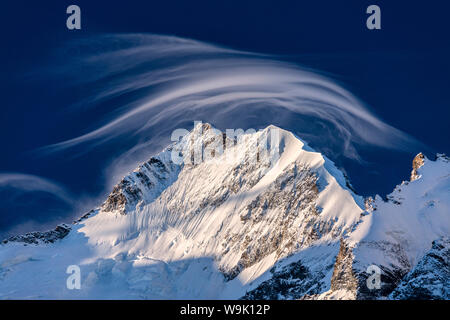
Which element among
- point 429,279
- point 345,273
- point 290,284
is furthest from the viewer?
point 290,284

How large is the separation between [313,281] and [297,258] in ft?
44.6

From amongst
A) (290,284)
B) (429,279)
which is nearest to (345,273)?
(429,279)

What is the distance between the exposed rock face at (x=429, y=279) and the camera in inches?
5472

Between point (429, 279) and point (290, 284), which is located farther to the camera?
point (290, 284)

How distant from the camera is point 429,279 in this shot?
14150 centimetres

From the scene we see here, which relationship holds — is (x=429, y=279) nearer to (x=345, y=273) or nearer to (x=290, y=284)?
(x=345, y=273)

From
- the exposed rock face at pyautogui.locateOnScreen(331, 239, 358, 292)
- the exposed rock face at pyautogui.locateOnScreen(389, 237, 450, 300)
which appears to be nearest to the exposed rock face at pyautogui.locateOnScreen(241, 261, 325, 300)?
the exposed rock face at pyautogui.locateOnScreen(331, 239, 358, 292)

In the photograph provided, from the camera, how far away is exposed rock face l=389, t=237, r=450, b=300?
456ft

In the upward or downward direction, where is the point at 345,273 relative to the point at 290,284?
upward

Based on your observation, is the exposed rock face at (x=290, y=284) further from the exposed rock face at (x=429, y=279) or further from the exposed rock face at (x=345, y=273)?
the exposed rock face at (x=429, y=279)

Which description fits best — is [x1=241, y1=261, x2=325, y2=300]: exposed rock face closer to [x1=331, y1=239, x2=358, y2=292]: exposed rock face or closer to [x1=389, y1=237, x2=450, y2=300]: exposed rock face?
[x1=331, y1=239, x2=358, y2=292]: exposed rock face

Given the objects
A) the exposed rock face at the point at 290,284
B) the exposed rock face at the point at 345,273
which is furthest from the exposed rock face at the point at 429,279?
the exposed rock face at the point at 290,284
